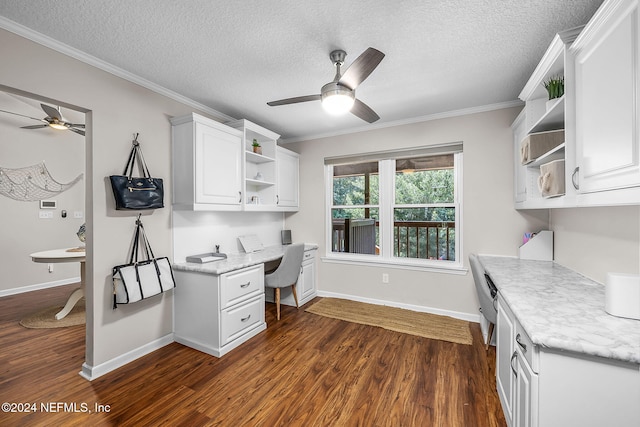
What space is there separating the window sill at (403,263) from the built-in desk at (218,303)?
138 centimetres

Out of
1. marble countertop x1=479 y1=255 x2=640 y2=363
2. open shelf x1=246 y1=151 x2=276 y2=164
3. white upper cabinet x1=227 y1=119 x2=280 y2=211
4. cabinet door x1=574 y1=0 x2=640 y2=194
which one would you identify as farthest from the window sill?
cabinet door x1=574 y1=0 x2=640 y2=194

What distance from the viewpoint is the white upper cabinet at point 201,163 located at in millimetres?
2580

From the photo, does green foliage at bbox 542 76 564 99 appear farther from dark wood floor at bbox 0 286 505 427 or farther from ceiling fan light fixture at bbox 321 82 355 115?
dark wood floor at bbox 0 286 505 427

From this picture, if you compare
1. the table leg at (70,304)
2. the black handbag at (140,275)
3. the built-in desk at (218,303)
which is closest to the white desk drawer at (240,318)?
the built-in desk at (218,303)

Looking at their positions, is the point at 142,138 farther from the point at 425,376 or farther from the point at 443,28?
the point at 425,376

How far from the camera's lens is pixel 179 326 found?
2.68 metres

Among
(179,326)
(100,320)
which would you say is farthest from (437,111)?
(100,320)

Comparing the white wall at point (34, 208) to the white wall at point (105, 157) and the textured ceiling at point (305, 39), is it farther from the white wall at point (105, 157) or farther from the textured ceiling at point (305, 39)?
the textured ceiling at point (305, 39)

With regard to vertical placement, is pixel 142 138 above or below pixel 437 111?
below

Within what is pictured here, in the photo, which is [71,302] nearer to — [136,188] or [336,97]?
[136,188]

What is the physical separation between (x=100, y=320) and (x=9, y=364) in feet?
3.11

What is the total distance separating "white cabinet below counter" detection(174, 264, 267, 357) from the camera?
2451mm

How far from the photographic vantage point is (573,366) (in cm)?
103

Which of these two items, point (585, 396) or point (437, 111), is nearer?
point (585, 396)
